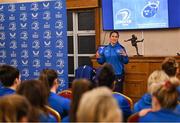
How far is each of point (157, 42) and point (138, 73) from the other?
2.48ft

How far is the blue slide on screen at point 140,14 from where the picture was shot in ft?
23.0

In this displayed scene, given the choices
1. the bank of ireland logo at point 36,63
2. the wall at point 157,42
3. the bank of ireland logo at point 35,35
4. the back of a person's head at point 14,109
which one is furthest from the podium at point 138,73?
the back of a person's head at point 14,109

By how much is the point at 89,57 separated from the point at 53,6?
1.63 meters

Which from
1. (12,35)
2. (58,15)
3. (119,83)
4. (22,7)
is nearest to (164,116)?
(119,83)

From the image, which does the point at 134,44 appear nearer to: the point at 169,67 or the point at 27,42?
the point at 27,42

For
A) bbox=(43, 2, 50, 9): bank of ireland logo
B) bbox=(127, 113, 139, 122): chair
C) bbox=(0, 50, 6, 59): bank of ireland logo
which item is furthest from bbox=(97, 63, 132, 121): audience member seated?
bbox=(0, 50, 6, 59): bank of ireland logo

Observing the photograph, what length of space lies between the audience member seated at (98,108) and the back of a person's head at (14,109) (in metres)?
0.34

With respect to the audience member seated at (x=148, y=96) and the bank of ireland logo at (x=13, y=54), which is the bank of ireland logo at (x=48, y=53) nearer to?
the bank of ireland logo at (x=13, y=54)

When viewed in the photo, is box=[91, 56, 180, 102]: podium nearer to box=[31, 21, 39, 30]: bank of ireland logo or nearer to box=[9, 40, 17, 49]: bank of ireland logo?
box=[31, 21, 39, 30]: bank of ireland logo

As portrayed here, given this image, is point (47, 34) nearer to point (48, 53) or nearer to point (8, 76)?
point (48, 53)

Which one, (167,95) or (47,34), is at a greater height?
(47,34)

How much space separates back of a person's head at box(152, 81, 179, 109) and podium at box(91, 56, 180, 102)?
437cm

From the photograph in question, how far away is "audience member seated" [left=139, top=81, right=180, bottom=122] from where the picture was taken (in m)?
2.40

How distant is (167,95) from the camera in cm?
243
